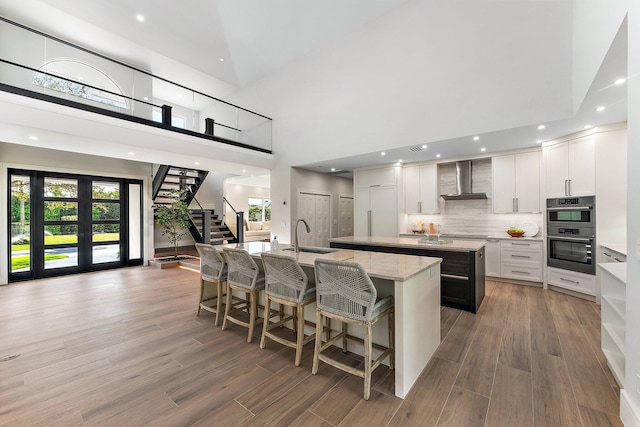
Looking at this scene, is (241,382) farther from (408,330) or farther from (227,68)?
(227,68)

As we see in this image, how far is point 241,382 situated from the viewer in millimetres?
2158

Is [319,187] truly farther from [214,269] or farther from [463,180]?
[214,269]

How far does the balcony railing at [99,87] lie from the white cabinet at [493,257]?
5612mm

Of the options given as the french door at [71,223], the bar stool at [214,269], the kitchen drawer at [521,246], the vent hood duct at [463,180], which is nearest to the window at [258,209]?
the french door at [71,223]

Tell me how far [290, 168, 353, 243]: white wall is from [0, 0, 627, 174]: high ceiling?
42 centimetres

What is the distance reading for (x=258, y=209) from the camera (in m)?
13.9

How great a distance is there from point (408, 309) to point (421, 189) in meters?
4.69

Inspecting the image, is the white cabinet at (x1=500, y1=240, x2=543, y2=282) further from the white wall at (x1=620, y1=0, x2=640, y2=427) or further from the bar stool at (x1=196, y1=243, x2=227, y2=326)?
the bar stool at (x1=196, y1=243, x2=227, y2=326)

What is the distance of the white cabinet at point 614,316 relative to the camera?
80.9 inches

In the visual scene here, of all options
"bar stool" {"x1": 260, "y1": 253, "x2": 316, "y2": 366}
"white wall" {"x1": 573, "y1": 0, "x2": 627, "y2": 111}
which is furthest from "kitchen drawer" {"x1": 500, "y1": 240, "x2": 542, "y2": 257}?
"bar stool" {"x1": 260, "y1": 253, "x2": 316, "y2": 366}

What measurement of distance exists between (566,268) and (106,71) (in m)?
9.62

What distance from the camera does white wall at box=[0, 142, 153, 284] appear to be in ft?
17.4

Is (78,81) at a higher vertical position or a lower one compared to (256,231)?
higher

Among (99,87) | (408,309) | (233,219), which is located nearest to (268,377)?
(408,309)
